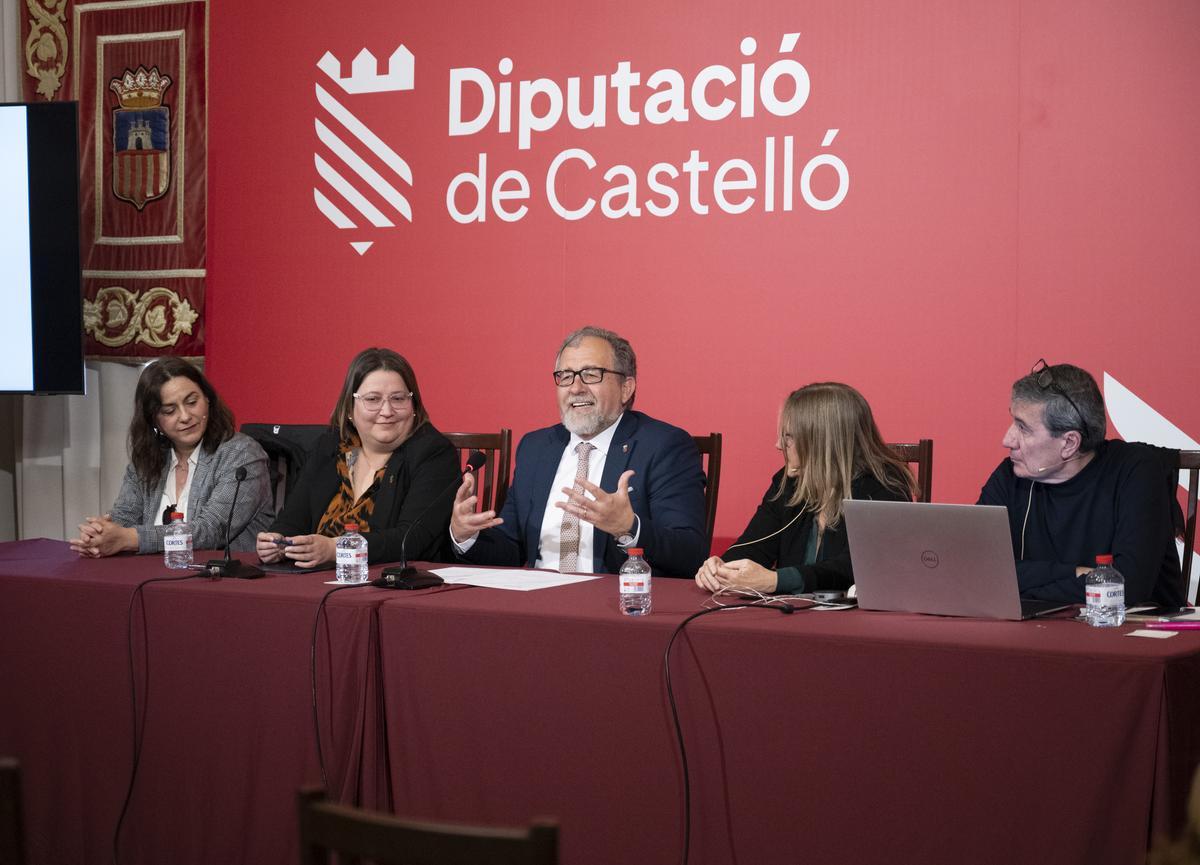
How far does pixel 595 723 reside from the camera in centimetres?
216

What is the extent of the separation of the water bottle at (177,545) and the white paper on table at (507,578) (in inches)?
23.5

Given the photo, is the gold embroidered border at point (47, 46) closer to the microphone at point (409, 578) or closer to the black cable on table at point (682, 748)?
the microphone at point (409, 578)

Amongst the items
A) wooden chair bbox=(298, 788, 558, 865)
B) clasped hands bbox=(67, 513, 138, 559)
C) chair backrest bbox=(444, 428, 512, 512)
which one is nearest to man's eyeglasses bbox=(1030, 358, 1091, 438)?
chair backrest bbox=(444, 428, 512, 512)

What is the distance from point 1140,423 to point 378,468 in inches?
91.9

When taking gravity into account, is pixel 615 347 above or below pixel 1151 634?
above

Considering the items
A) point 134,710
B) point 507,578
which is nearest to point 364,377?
point 507,578

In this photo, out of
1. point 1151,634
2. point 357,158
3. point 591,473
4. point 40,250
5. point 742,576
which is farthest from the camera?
point 357,158

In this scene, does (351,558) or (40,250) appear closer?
(351,558)

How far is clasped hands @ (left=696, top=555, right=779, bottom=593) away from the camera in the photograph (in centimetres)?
246

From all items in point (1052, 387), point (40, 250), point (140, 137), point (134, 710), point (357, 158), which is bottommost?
point (134, 710)

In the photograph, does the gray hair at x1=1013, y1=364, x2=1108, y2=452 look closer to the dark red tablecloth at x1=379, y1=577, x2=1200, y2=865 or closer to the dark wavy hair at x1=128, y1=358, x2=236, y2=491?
the dark red tablecloth at x1=379, y1=577, x2=1200, y2=865

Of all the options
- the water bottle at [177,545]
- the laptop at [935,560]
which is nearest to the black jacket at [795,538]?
the laptop at [935,560]

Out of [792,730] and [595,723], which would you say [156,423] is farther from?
[792,730]

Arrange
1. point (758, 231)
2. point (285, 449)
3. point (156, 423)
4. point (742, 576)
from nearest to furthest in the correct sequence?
1. point (742, 576)
2. point (156, 423)
3. point (285, 449)
4. point (758, 231)
